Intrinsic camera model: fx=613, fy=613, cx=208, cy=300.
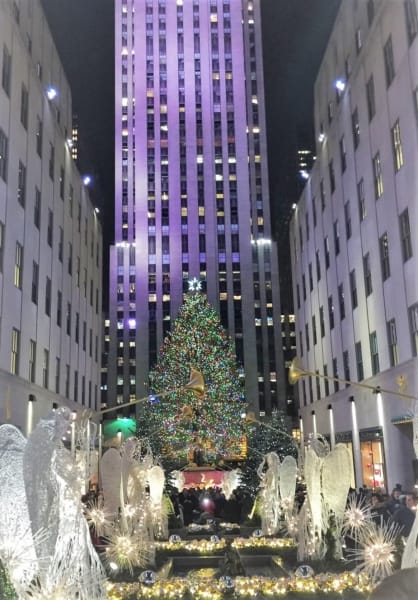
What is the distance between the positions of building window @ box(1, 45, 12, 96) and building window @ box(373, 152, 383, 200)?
1593 centimetres

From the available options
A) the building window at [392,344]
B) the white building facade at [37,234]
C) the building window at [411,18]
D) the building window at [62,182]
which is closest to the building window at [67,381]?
the white building facade at [37,234]

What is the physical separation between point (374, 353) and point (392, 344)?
286cm

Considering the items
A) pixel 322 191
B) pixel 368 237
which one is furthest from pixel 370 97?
pixel 322 191

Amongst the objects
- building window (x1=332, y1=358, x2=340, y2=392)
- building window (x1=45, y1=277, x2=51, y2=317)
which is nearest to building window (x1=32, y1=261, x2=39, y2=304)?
building window (x1=45, y1=277, x2=51, y2=317)

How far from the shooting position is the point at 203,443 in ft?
141

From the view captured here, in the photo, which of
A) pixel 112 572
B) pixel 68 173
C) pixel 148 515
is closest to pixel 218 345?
pixel 68 173

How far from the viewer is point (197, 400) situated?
143 ft

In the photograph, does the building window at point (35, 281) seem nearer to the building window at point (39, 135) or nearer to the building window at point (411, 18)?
the building window at point (39, 135)

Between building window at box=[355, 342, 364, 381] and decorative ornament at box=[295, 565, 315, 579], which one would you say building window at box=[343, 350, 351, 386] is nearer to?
building window at box=[355, 342, 364, 381]

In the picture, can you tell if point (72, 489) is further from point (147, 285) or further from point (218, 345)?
point (147, 285)

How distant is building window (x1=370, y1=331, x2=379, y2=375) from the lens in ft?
91.7

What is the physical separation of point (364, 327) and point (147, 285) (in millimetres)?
58588

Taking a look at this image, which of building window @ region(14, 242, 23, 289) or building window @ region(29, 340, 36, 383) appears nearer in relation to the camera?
building window @ region(14, 242, 23, 289)

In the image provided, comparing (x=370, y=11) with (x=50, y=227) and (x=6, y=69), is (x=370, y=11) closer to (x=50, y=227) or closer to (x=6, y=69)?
(x=6, y=69)
